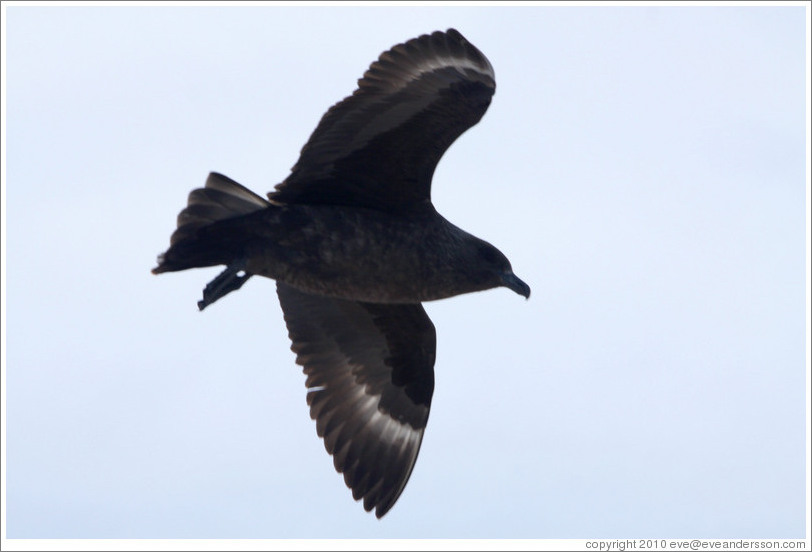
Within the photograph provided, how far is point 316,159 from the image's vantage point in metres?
7.71

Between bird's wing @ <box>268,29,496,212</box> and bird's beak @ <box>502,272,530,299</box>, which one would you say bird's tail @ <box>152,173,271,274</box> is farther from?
bird's beak @ <box>502,272,530,299</box>

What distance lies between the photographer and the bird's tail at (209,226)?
296 inches

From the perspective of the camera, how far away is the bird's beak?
807 centimetres

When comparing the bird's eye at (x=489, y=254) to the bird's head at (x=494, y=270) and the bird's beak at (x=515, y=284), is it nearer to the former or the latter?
the bird's head at (x=494, y=270)

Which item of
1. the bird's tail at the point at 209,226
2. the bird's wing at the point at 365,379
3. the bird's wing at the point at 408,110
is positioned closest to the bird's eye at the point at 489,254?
the bird's wing at the point at 408,110

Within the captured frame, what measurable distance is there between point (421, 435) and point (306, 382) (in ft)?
2.51

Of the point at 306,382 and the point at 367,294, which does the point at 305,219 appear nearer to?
the point at 367,294

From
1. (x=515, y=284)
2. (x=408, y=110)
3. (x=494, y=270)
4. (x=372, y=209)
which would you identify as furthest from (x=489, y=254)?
(x=408, y=110)

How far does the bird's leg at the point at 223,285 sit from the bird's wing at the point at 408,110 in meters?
0.69

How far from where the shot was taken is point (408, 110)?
24.8ft

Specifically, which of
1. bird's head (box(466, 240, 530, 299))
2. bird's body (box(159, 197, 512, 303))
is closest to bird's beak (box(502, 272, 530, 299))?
bird's head (box(466, 240, 530, 299))

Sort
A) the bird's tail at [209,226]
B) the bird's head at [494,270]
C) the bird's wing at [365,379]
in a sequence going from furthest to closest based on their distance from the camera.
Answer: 1. the bird's wing at [365,379]
2. the bird's head at [494,270]
3. the bird's tail at [209,226]

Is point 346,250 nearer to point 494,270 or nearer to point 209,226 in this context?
point 209,226

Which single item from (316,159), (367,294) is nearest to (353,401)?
(367,294)
